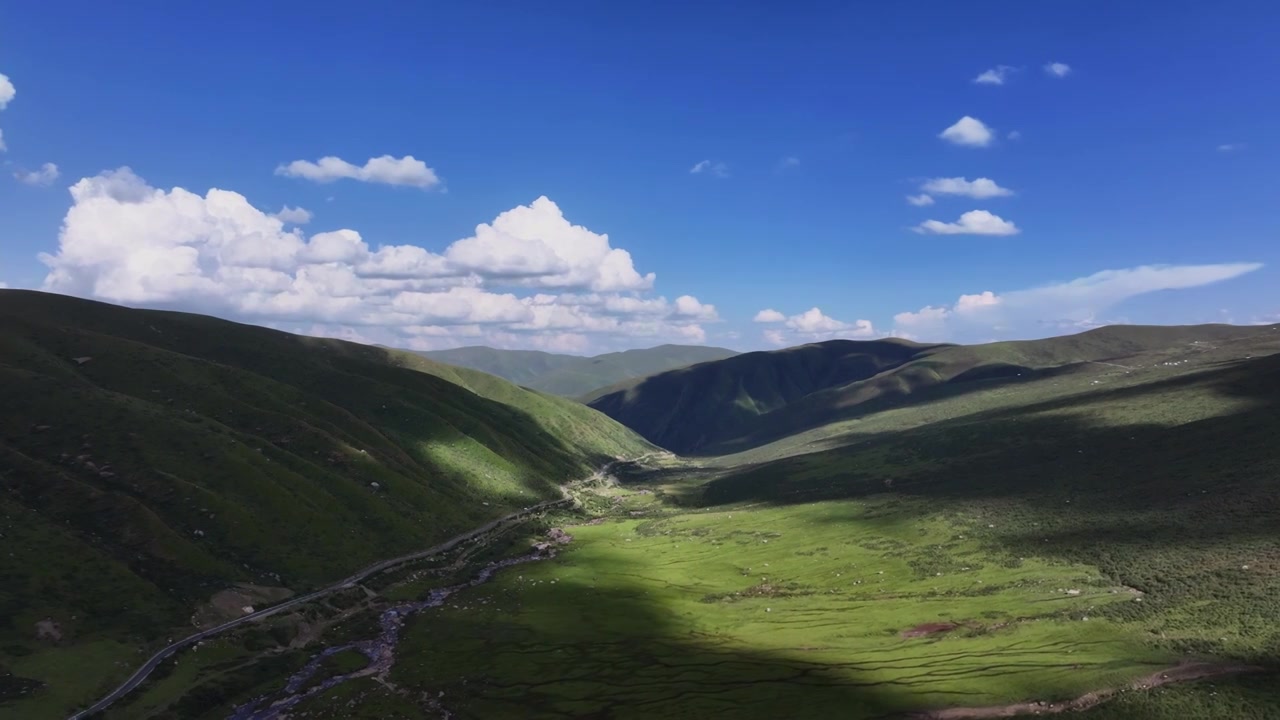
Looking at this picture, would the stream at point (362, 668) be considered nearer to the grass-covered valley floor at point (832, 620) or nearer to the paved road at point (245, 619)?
the grass-covered valley floor at point (832, 620)

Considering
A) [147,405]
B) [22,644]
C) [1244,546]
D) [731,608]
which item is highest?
[147,405]

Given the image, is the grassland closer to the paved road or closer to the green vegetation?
the green vegetation

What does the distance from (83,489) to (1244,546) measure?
220m

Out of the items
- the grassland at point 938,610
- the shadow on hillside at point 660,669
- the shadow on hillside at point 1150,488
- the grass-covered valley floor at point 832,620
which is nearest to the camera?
the grassland at point 938,610

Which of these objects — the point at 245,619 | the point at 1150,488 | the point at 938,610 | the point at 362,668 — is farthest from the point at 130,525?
the point at 1150,488

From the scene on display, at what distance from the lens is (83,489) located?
478 ft

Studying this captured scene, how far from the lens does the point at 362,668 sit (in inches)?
4409

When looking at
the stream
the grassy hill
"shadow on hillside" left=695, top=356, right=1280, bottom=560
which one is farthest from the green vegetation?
the grassy hill

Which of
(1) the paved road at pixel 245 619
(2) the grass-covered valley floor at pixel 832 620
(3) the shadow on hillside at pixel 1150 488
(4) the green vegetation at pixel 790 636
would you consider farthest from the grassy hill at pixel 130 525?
(3) the shadow on hillside at pixel 1150 488

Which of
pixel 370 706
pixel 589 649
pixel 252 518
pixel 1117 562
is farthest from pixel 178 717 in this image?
pixel 1117 562

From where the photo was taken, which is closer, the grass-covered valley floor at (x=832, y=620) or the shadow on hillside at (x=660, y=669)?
the grass-covered valley floor at (x=832, y=620)

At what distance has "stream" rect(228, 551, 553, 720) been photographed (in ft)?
318

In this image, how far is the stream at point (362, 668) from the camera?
97.1 meters

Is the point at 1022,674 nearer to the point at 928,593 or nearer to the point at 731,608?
the point at 928,593
